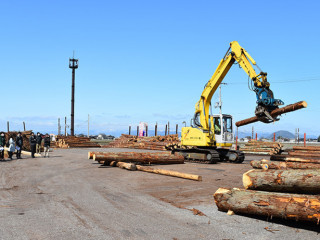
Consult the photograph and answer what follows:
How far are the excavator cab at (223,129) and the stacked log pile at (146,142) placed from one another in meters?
15.0

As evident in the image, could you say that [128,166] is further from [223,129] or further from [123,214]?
[123,214]

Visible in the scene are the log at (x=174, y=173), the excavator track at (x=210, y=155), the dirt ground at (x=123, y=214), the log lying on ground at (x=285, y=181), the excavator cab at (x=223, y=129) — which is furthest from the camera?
the excavator cab at (x=223, y=129)

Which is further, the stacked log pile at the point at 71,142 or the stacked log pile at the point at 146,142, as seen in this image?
the stacked log pile at the point at 71,142

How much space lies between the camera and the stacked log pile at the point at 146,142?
3597 cm

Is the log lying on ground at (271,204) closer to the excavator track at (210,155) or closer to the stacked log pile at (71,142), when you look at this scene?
the excavator track at (210,155)

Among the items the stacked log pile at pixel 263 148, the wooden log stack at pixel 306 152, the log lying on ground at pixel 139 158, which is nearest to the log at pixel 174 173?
the log lying on ground at pixel 139 158

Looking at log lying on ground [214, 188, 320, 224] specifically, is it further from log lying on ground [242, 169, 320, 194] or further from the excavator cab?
the excavator cab

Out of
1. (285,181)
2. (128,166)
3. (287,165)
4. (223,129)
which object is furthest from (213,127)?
(285,181)

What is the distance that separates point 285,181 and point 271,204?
1095mm

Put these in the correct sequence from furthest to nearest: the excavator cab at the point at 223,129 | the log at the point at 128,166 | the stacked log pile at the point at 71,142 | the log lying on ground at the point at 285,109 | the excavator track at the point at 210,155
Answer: the stacked log pile at the point at 71,142
the excavator cab at the point at 223,129
the excavator track at the point at 210,155
the log at the point at 128,166
the log lying on ground at the point at 285,109

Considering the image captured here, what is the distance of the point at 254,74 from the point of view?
1725 cm

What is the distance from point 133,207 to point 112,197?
1.29m

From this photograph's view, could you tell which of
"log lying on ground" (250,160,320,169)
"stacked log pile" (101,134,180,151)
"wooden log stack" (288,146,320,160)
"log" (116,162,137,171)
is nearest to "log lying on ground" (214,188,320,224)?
"log lying on ground" (250,160,320,169)

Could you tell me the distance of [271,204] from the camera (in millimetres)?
6242
